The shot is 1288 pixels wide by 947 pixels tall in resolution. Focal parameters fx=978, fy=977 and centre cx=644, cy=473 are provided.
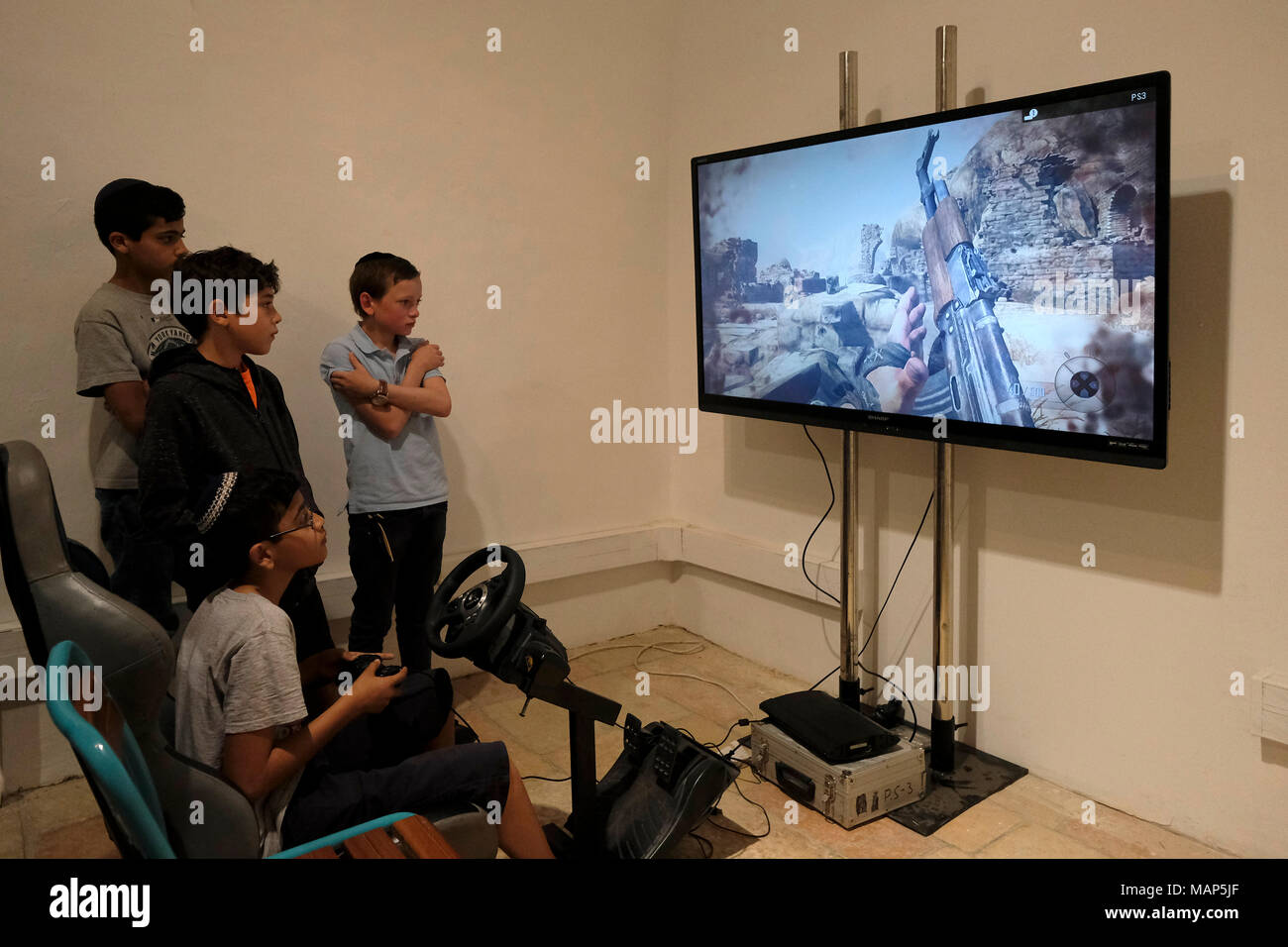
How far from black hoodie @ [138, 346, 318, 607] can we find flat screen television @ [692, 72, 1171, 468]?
176 cm

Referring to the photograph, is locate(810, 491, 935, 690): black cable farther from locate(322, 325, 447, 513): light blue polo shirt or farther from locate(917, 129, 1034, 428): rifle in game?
locate(322, 325, 447, 513): light blue polo shirt

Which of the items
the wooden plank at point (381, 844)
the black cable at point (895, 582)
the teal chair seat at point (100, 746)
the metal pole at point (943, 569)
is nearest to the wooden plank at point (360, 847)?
the wooden plank at point (381, 844)

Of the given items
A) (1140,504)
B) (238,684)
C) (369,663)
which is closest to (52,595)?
(238,684)

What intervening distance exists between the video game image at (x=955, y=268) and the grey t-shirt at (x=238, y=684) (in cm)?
199

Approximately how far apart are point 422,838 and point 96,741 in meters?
0.67

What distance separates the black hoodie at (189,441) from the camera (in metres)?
2.56

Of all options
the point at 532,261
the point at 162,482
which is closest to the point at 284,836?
the point at 162,482

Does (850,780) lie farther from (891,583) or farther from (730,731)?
(891,583)

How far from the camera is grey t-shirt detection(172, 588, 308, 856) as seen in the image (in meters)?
1.88

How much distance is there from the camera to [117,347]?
9.67 feet

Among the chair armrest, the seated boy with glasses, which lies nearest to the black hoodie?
the seated boy with glasses

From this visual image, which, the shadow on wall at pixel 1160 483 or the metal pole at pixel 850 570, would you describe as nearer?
the shadow on wall at pixel 1160 483

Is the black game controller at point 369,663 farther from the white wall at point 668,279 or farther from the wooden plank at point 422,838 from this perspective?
the white wall at point 668,279

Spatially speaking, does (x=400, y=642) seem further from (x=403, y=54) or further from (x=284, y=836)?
(x=403, y=54)
